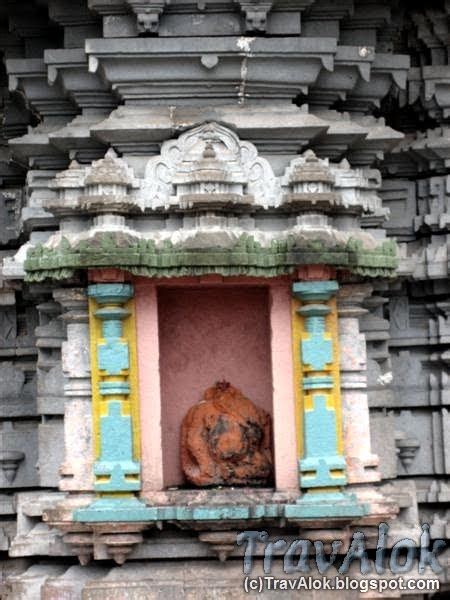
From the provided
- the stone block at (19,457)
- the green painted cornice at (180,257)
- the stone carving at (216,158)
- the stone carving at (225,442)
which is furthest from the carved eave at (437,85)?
the stone block at (19,457)

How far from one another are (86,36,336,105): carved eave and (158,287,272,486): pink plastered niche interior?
1457 mm

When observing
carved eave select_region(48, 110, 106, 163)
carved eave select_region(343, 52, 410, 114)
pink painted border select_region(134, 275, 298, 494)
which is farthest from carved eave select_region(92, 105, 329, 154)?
pink painted border select_region(134, 275, 298, 494)

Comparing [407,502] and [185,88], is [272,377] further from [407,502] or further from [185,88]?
[185,88]

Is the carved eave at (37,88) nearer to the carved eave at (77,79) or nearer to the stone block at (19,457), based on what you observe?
the carved eave at (77,79)

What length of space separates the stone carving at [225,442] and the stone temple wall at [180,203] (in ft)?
0.89

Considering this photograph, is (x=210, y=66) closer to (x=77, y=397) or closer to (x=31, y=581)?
(x=77, y=397)

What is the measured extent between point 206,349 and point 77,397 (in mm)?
1142

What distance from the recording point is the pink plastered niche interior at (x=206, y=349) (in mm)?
10867

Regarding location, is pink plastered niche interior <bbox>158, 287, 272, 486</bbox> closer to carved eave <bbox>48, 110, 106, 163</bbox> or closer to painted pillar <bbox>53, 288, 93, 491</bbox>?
painted pillar <bbox>53, 288, 93, 491</bbox>

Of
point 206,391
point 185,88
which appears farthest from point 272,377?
point 185,88

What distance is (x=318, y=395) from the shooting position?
33.3 ft

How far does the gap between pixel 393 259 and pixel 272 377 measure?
119cm

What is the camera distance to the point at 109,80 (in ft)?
34.0

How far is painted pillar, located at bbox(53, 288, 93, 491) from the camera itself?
33.7ft
